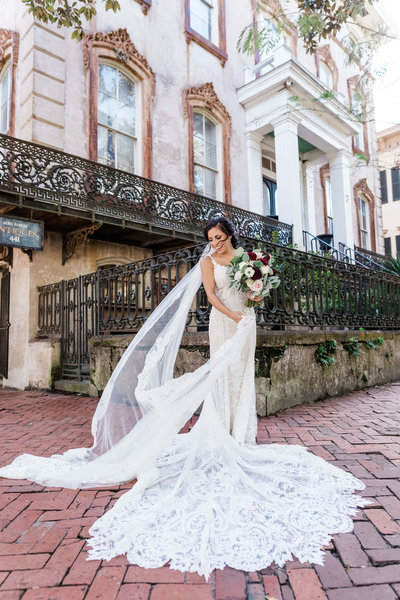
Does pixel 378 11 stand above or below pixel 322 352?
above

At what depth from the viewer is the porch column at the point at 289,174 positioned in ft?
37.2

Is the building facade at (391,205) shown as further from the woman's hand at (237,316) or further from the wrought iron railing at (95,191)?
the woman's hand at (237,316)

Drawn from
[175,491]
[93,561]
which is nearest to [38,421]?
[175,491]

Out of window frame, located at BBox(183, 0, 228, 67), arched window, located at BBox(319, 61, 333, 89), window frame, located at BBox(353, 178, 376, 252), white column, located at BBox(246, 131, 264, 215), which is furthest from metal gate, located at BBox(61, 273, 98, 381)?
arched window, located at BBox(319, 61, 333, 89)

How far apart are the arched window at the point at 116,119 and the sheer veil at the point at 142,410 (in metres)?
7.09

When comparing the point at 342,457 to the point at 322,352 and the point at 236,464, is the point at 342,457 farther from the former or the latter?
the point at 322,352

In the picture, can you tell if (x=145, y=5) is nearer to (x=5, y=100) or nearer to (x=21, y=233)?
(x=5, y=100)

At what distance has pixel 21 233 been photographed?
7.03 metres

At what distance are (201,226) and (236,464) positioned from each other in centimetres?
755

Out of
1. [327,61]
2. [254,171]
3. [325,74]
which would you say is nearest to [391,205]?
[325,74]

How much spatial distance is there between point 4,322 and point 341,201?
1090 cm

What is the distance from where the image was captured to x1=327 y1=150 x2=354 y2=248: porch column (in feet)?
44.2

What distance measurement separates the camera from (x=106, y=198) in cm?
802

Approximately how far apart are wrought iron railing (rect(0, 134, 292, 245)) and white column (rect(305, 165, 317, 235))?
5.25 meters
